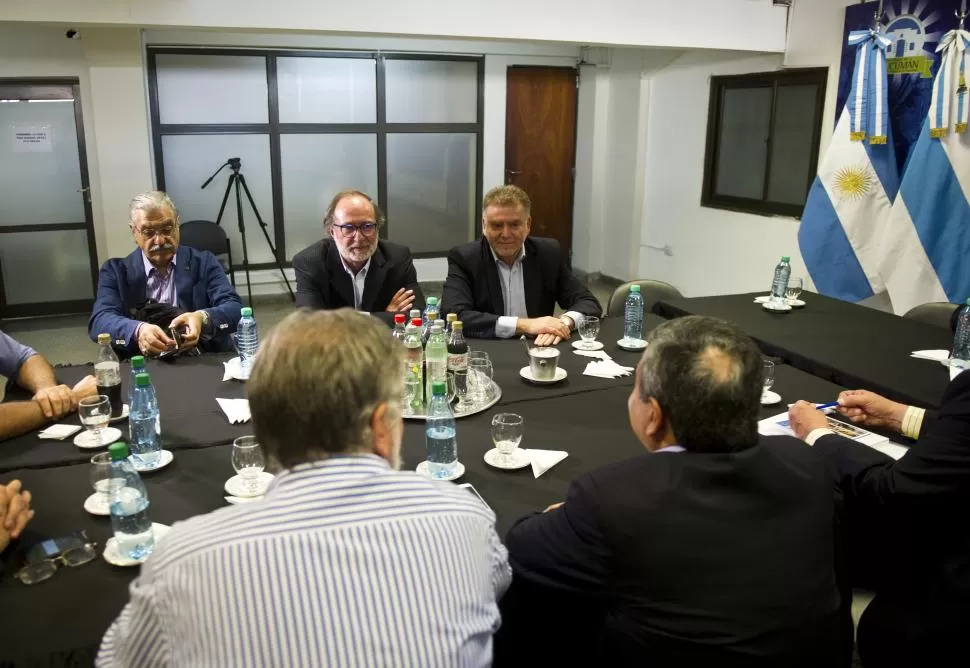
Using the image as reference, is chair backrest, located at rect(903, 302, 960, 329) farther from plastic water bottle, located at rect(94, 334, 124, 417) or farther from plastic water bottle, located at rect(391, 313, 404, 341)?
plastic water bottle, located at rect(94, 334, 124, 417)

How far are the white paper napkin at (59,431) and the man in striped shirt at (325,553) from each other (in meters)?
1.09

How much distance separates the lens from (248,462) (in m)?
1.75

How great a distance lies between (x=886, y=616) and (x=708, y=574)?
0.84 m

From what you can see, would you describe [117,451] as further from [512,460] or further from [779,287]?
[779,287]

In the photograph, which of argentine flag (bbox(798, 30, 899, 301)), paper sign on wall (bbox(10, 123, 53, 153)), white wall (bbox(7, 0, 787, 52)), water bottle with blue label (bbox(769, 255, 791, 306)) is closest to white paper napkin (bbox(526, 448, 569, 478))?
water bottle with blue label (bbox(769, 255, 791, 306))

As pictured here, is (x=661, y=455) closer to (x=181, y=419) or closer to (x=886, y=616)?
(x=886, y=616)

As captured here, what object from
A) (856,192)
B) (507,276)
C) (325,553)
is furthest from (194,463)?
(856,192)

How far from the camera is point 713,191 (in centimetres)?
632

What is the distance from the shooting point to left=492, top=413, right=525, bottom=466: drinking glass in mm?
1877

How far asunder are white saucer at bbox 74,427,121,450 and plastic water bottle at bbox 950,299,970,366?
8.97ft

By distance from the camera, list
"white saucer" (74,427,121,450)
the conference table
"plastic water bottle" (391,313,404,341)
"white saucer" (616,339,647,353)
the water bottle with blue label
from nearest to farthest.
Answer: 1. the conference table
2. "white saucer" (74,427,121,450)
3. "plastic water bottle" (391,313,404,341)
4. "white saucer" (616,339,647,353)
5. the water bottle with blue label

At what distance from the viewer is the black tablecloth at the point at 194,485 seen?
49.9 inches

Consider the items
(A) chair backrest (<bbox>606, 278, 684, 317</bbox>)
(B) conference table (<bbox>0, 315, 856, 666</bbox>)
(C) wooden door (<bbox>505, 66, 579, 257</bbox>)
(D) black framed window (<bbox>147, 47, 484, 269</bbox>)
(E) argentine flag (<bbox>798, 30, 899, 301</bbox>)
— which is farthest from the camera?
(C) wooden door (<bbox>505, 66, 579, 257</bbox>)

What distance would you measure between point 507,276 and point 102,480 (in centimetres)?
212
